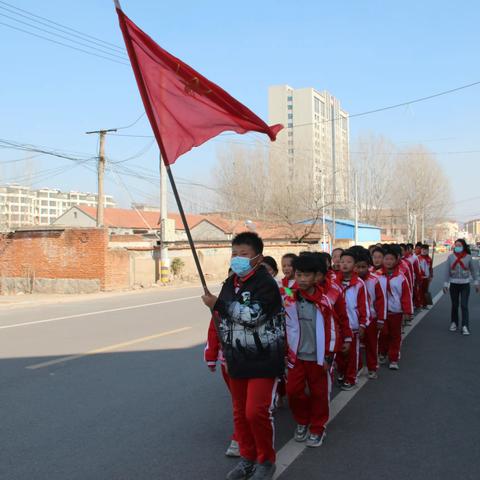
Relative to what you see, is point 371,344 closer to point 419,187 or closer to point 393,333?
point 393,333

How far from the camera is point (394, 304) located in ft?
22.4

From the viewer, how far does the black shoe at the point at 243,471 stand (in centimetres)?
348

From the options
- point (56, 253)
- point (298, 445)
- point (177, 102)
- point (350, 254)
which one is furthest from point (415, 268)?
point (56, 253)

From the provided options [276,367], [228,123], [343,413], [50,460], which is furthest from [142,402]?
[228,123]

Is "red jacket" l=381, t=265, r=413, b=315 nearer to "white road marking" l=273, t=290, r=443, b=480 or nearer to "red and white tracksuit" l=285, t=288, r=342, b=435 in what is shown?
"white road marking" l=273, t=290, r=443, b=480

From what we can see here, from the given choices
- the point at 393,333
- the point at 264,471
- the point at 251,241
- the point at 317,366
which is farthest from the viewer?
the point at 393,333

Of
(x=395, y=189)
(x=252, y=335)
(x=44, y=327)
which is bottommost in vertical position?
(x=44, y=327)

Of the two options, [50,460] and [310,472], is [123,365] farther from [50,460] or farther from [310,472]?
[310,472]

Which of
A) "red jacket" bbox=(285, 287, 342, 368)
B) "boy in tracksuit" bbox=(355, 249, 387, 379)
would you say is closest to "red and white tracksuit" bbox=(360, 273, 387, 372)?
"boy in tracksuit" bbox=(355, 249, 387, 379)

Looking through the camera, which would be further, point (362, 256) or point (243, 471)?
point (362, 256)

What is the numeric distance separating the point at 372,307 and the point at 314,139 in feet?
217

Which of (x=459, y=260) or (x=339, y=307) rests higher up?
(x=459, y=260)

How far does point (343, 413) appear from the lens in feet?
16.2

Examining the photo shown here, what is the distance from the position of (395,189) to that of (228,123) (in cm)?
6610
